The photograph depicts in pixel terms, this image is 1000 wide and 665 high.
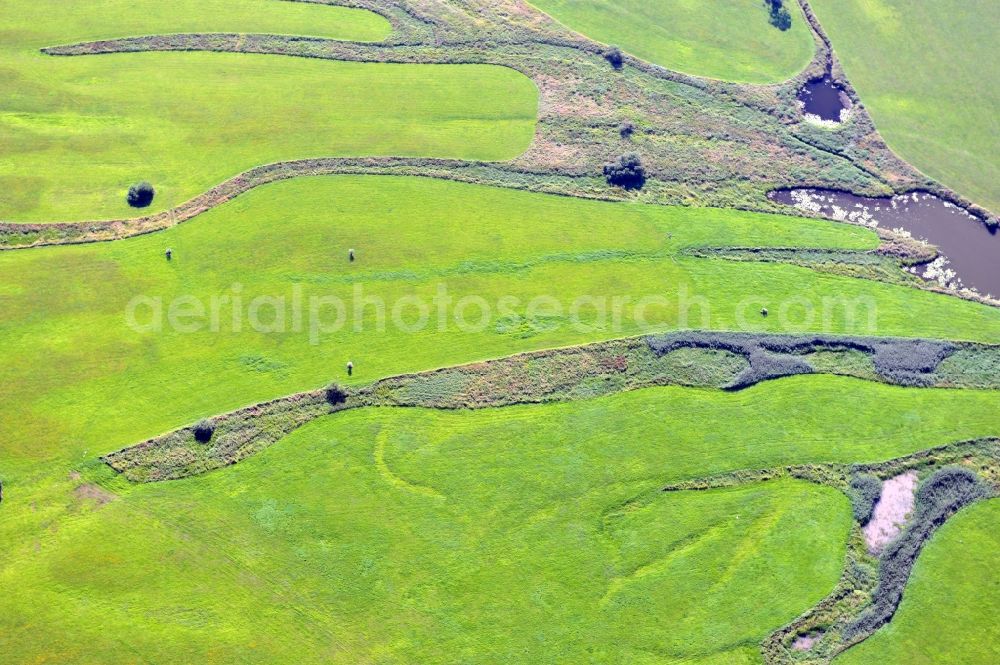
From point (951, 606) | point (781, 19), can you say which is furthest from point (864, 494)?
point (781, 19)

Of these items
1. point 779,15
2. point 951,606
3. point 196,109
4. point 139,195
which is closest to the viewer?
point 951,606

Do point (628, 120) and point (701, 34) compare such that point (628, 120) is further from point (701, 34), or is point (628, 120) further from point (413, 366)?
point (413, 366)

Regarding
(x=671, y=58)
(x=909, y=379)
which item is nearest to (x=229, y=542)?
(x=909, y=379)

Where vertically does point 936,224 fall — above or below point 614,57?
below

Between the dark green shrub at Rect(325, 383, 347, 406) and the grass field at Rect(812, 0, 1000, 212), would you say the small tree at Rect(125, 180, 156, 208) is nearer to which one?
the dark green shrub at Rect(325, 383, 347, 406)

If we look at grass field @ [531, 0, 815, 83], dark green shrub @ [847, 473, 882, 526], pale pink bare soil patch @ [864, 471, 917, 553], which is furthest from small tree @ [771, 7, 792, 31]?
dark green shrub @ [847, 473, 882, 526]

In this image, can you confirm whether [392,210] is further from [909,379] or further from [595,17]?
[909,379]
